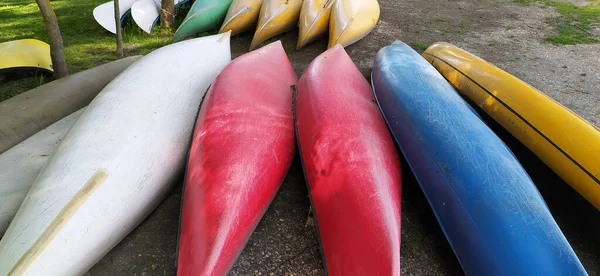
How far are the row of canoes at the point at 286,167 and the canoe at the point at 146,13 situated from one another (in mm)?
1736

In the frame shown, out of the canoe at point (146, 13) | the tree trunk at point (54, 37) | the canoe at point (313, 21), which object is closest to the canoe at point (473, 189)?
the canoe at point (313, 21)

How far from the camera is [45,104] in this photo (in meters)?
2.25

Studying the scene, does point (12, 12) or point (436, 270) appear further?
point (12, 12)

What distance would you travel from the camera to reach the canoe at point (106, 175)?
1346mm

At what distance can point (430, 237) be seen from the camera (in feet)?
5.89

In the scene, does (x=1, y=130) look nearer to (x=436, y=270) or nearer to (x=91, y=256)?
(x=91, y=256)

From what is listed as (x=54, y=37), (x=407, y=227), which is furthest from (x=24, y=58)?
(x=407, y=227)

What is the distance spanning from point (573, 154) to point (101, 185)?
2.01 meters

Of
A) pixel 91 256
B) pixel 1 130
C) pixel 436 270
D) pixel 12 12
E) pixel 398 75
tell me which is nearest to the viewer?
pixel 91 256

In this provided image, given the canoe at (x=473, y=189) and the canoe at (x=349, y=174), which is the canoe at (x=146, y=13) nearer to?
the canoe at (x=349, y=174)

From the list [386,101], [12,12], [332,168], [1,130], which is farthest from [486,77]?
[12,12]

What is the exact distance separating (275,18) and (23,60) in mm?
1986

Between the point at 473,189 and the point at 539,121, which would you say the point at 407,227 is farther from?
the point at 539,121

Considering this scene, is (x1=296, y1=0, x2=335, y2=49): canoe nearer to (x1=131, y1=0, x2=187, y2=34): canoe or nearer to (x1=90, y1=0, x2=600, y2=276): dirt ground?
(x1=90, y1=0, x2=600, y2=276): dirt ground
